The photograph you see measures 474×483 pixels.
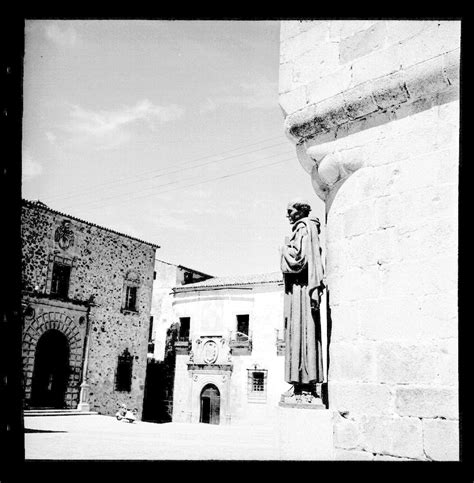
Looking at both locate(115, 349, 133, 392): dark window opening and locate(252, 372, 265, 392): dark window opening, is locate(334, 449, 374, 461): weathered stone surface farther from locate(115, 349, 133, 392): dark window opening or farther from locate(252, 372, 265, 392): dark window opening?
locate(252, 372, 265, 392): dark window opening

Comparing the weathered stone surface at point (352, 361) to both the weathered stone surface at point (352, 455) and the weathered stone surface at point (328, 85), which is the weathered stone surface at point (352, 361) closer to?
the weathered stone surface at point (352, 455)

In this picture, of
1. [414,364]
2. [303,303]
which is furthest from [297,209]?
[414,364]

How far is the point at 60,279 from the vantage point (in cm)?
1772

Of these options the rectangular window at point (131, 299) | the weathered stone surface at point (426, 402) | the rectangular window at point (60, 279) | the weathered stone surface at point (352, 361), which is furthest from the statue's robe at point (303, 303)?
the rectangular window at point (131, 299)

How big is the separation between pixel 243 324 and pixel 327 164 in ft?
62.6

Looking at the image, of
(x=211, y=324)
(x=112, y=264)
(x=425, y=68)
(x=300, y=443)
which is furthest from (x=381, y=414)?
(x=211, y=324)

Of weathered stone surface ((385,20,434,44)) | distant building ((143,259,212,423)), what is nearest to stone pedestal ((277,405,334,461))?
weathered stone surface ((385,20,434,44))

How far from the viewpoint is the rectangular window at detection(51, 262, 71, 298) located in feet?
57.5

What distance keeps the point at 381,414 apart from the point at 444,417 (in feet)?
1.28

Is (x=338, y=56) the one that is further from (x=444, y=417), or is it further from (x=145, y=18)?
(x=444, y=417)

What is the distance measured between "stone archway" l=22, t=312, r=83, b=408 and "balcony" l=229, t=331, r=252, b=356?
690 centimetres

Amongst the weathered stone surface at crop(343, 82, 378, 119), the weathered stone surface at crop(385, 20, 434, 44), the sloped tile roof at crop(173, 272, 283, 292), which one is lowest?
the weathered stone surface at crop(343, 82, 378, 119)
